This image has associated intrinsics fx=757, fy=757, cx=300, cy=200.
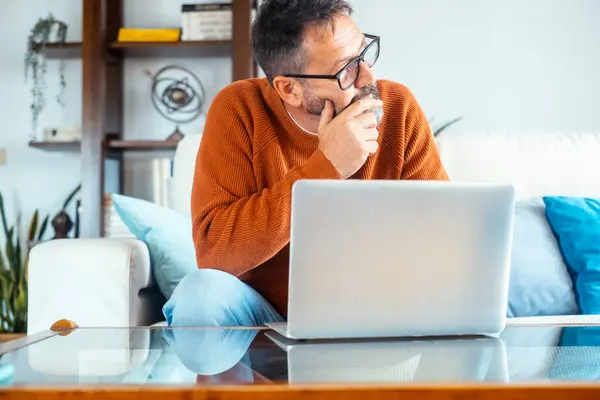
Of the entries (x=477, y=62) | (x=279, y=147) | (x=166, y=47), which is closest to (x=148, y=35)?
(x=166, y=47)

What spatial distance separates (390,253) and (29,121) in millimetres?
3089

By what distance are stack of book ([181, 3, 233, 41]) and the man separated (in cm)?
178

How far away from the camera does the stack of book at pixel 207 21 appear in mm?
3428

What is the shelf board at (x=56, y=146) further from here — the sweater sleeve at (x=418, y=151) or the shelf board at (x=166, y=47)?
the sweater sleeve at (x=418, y=151)

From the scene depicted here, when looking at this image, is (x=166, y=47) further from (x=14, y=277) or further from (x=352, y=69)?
(x=352, y=69)

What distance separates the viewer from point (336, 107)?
154cm

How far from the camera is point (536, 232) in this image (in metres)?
1.98

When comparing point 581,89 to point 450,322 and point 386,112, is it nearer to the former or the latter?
point 386,112

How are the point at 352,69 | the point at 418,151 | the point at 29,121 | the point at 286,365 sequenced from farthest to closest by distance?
the point at 29,121 < the point at 418,151 < the point at 352,69 < the point at 286,365

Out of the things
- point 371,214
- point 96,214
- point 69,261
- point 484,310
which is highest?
point 371,214

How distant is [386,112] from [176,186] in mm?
734

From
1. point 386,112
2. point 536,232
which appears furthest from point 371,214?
point 536,232

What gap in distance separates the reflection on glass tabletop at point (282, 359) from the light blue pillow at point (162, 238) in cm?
72

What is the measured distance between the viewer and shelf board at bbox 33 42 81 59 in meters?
3.47
